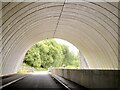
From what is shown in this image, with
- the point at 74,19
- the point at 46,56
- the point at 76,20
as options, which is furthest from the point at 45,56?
the point at 74,19

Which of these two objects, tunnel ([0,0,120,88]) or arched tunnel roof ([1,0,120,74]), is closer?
tunnel ([0,0,120,88])

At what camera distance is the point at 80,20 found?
29.3 metres

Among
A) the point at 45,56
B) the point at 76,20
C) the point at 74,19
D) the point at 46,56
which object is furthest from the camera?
the point at 46,56

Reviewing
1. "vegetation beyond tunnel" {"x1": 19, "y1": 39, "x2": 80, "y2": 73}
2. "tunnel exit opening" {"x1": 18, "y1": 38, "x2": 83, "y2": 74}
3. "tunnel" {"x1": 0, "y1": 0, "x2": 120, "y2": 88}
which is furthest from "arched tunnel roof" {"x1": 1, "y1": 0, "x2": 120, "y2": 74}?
"vegetation beyond tunnel" {"x1": 19, "y1": 39, "x2": 80, "y2": 73}

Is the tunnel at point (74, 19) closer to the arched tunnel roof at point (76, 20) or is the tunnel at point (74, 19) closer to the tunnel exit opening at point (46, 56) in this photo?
the arched tunnel roof at point (76, 20)

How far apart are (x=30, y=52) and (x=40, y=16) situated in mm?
56106

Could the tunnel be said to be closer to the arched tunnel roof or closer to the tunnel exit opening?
the arched tunnel roof

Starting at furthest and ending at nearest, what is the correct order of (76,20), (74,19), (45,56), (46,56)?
(46,56), (45,56), (76,20), (74,19)

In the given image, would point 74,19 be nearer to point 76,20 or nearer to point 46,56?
point 76,20

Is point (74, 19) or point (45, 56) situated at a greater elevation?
point (45, 56)

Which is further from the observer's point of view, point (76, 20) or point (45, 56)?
point (45, 56)

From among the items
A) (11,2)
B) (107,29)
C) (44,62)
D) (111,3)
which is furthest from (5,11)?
(44,62)

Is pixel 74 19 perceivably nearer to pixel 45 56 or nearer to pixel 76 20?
pixel 76 20

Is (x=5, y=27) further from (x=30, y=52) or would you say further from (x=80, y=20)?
(x=30, y=52)
